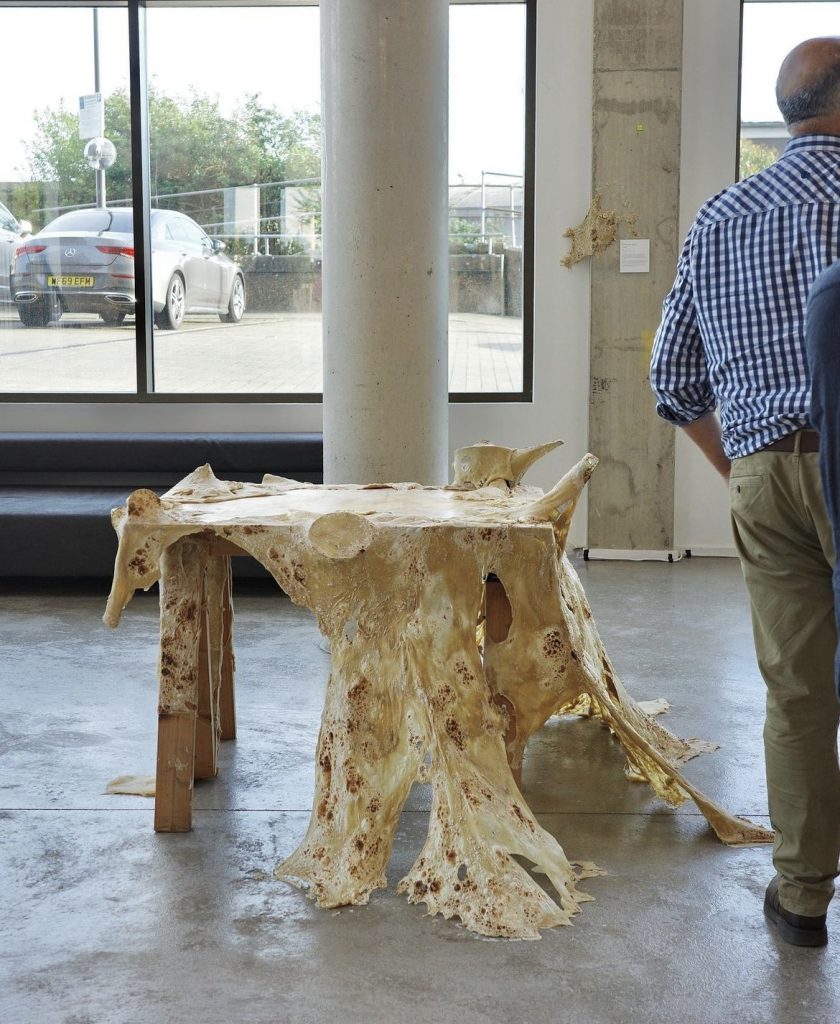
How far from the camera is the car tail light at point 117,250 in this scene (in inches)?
287

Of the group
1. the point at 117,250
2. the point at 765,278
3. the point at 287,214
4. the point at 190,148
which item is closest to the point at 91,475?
the point at 117,250

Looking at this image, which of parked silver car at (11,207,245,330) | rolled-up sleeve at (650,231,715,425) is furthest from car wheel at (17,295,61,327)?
rolled-up sleeve at (650,231,715,425)

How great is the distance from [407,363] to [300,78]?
125 inches

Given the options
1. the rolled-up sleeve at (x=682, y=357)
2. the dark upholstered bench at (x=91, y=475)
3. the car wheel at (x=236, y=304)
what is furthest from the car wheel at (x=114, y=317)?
the rolled-up sleeve at (x=682, y=357)

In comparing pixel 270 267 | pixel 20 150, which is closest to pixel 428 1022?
pixel 270 267

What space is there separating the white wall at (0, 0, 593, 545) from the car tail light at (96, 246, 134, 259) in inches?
35.8

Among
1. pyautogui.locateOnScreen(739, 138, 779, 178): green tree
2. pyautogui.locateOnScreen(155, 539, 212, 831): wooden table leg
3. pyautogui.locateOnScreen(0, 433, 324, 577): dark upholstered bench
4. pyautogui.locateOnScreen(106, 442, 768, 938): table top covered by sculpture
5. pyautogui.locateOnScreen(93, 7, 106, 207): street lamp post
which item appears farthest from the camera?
pyautogui.locateOnScreen(93, 7, 106, 207): street lamp post

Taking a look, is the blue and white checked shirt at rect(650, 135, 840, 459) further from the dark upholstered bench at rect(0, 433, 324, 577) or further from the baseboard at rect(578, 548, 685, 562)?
the baseboard at rect(578, 548, 685, 562)

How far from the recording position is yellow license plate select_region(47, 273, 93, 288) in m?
7.32

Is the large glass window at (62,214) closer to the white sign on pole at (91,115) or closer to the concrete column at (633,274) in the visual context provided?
the white sign on pole at (91,115)

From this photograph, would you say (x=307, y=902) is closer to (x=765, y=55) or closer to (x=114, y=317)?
(x=114, y=317)

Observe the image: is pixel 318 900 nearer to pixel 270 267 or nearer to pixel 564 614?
pixel 564 614

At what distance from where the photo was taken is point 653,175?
6.70m

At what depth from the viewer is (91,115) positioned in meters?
7.23
